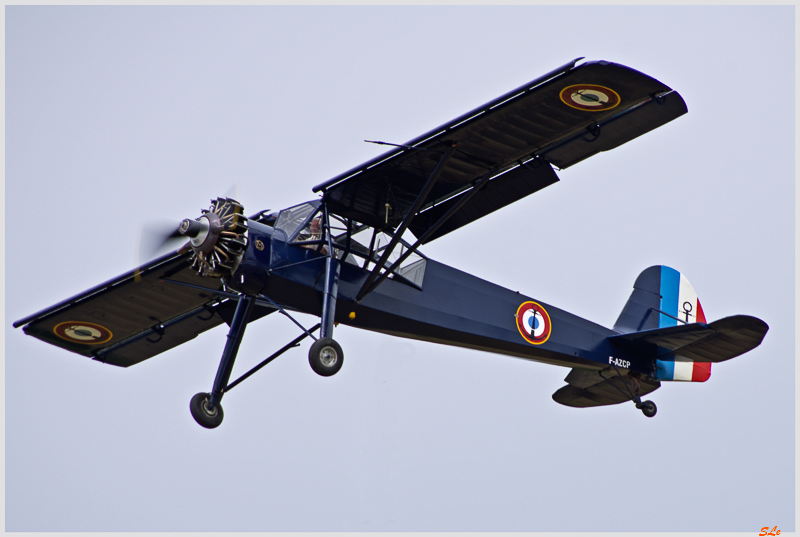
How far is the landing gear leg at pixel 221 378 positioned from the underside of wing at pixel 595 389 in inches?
211

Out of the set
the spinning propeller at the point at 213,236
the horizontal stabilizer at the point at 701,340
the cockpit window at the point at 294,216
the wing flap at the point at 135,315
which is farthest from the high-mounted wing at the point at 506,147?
the horizontal stabilizer at the point at 701,340

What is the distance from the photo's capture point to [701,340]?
50.5 feet

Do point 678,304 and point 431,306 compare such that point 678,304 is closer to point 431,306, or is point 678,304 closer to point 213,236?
point 431,306

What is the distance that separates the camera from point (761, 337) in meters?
Result: 14.6

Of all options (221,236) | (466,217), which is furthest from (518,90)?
(221,236)

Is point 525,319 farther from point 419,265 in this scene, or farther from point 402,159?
point 402,159

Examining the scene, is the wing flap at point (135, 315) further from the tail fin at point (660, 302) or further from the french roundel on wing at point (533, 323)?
the tail fin at point (660, 302)


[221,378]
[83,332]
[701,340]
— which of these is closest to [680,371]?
[701,340]

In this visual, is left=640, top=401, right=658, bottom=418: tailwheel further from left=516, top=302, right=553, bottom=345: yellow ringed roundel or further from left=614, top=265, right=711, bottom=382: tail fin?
left=516, top=302, right=553, bottom=345: yellow ringed roundel

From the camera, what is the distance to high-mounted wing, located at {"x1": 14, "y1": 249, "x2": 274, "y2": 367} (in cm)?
1480

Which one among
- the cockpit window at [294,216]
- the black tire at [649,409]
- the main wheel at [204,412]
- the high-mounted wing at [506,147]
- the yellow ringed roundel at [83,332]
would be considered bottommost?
the main wheel at [204,412]

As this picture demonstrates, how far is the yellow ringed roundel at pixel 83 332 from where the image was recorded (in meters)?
15.6

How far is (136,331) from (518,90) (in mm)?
7112

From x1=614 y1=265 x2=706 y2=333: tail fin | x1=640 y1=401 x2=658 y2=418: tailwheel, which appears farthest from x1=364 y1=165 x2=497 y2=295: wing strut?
x1=614 y1=265 x2=706 y2=333: tail fin
